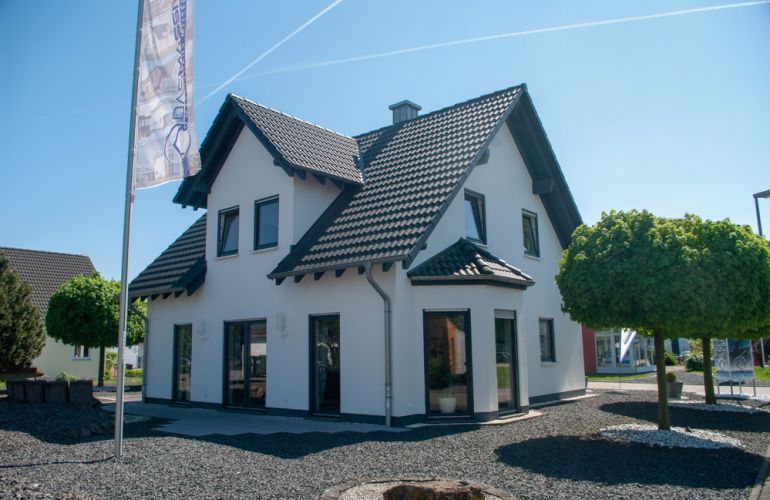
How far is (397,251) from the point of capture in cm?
1086

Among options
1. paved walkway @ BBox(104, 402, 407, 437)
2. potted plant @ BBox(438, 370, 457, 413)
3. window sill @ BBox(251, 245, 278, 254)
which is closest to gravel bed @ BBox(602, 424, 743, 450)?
potted plant @ BBox(438, 370, 457, 413)

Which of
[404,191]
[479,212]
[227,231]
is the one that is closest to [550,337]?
[479,212]

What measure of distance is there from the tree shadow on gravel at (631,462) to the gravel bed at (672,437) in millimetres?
274

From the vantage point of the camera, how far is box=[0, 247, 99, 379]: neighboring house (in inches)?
1312

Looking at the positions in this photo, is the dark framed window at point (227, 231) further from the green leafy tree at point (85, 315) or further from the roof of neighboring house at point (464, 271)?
the green leafy tree at point (85, 315)

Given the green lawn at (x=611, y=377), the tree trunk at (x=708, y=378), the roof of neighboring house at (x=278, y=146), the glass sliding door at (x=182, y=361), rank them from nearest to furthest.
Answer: the roof of neighboring house at (x=278, y=146)
the tree trunk at (x=708, y=378)
the glass sliding door at (x=182, y=361)
the green lawn at (x=611, y=377)

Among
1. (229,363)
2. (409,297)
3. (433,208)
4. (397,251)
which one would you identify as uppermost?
(433,208)

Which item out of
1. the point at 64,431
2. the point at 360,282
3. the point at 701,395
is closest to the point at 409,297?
the point at 360,282

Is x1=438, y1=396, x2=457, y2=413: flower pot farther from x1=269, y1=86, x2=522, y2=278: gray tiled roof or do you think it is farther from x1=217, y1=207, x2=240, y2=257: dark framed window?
x1=217, y1=207, x2=240, y2=257: dark framed window

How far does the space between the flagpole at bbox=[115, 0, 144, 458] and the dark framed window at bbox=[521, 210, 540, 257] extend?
34.4 feet

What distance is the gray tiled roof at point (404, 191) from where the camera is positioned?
1155 centimetres

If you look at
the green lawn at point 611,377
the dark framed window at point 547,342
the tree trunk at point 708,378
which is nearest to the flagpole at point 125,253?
the dark framed window at point 547,342

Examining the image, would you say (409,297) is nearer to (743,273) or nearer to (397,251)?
(397,251)

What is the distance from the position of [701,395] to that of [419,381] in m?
10.8
